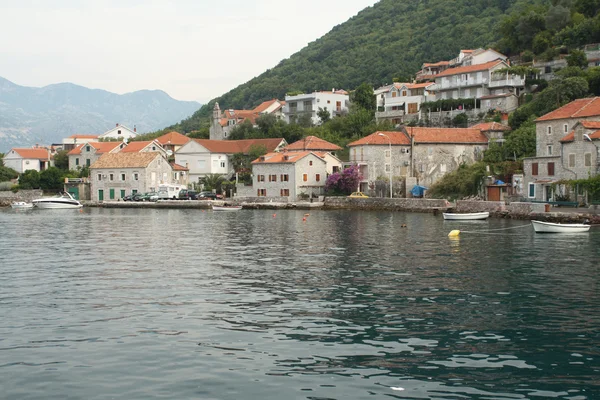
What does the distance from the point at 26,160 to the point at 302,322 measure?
10317 cm

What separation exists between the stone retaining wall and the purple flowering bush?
42023 mm

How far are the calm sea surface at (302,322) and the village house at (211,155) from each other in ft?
182

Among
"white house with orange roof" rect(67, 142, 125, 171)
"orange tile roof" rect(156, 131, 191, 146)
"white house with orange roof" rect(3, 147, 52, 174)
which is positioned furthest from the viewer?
"white house with orange roof" rect(3, 147, 52, 174)

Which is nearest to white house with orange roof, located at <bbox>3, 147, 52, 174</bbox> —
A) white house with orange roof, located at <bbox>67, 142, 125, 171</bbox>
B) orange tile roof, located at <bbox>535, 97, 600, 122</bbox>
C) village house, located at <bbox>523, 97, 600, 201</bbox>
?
white house with orange roof, located at <bbox>67, 142, 125, 171</bbox>

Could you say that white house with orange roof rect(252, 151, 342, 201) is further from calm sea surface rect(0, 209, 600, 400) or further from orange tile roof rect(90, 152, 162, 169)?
calm sea surface rect(0, 209, 600, 400)

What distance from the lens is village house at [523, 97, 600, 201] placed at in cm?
5400

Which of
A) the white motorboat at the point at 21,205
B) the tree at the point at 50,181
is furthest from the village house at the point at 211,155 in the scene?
the white motorboat at the point at 21,205

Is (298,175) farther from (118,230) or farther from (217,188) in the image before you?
(118,230)

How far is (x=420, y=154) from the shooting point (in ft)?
243

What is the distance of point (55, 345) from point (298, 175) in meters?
61.2

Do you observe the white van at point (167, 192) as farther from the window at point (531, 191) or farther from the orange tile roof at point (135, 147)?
the window at point (531, 191)

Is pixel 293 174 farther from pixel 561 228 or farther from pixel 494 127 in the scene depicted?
pixel 561 228

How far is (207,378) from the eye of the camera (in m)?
13.8

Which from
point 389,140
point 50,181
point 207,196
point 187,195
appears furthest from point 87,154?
point 389,140
